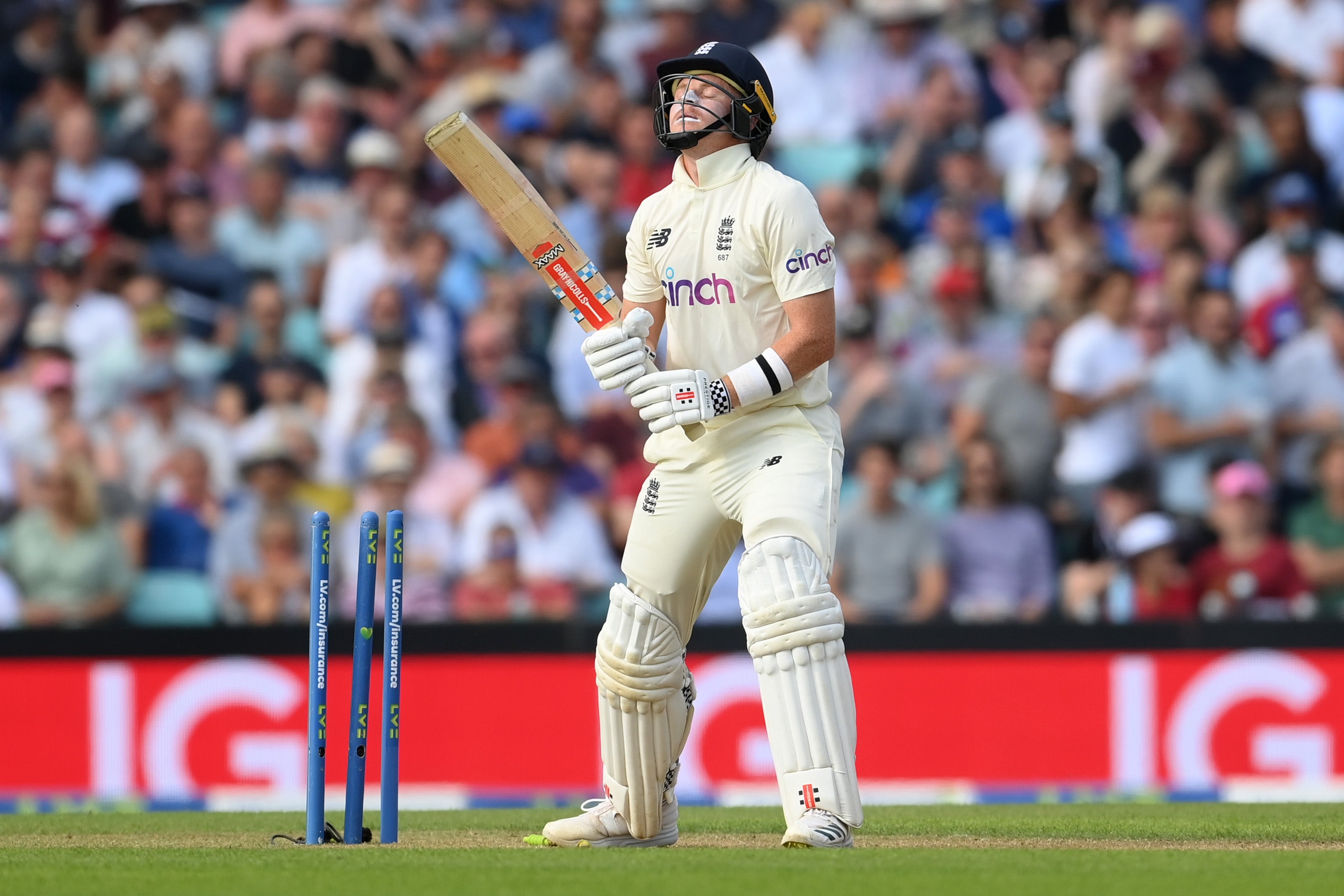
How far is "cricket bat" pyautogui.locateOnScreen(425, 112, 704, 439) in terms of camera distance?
20.0 feet

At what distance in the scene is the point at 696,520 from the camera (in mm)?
5965

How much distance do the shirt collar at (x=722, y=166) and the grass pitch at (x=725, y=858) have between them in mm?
1998

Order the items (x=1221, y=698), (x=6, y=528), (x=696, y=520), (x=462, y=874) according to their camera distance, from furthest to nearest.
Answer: (x=6, y=528)
(x=1221, y=698)
(x=696, y=520)
(x=462, y=874)

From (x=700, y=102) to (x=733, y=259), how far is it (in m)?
0.50

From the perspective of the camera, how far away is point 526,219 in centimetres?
619

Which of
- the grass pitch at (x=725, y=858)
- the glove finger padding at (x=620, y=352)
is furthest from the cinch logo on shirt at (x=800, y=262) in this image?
the grass pitch at (x=725, y=858)

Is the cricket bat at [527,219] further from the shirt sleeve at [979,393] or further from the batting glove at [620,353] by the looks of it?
the shirt sleeve at [979,393]

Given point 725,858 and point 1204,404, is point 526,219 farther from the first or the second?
point 1204,404

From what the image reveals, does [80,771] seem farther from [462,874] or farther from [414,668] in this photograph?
[462,874]

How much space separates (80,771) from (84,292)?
11.9 feet

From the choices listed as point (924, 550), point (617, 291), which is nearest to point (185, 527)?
point (617, 291)

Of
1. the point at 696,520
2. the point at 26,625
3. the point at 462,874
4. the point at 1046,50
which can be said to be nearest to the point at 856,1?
the point at 1046,50

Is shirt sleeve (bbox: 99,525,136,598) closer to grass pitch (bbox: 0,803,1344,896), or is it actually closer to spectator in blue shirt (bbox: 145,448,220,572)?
spectator in blue shirt (bbox: 145,448,220,572)

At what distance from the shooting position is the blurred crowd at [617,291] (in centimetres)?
1037
